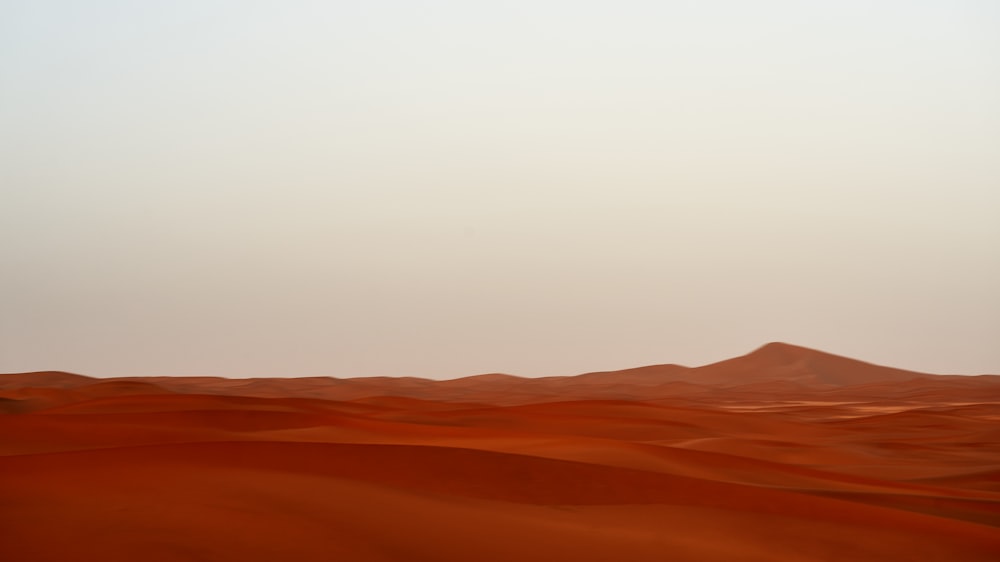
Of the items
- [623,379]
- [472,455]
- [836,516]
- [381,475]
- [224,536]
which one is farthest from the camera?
[623,379]

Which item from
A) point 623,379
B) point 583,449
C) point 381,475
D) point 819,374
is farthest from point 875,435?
point 623,379

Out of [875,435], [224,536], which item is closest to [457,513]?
[224,536]

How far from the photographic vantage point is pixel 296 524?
4.79 m

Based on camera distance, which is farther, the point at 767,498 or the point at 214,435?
the point at 214,435

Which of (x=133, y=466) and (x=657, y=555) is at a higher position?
(x=133, y=466)

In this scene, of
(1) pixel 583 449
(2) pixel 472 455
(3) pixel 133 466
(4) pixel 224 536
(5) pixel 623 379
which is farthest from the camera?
(5) pixel 623 379

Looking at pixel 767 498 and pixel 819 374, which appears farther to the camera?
pixel 819 374

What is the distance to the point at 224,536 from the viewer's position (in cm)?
444

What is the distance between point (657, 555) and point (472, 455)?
9.08 feet

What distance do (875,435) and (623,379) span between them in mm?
57670

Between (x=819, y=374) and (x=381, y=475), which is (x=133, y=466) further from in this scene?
(x=819, y=374)

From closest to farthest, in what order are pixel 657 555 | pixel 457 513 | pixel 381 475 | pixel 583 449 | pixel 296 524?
pixel 296 524, pixel 657 555, pixel 457 513, pixel 381 475, pixel 583 449

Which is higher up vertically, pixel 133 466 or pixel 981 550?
pixel 133 466

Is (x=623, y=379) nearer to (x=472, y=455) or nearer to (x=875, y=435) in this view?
(x=875, y=435)
